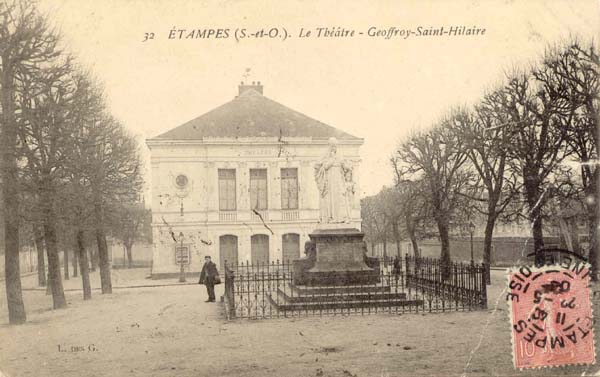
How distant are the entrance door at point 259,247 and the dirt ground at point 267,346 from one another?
1972 centimetres

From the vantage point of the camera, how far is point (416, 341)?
10180 millimetres

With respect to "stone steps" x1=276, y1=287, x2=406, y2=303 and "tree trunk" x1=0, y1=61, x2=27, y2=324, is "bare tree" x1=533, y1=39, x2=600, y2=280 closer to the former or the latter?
"stone steps" x1=276, y1=287, x2=406, y2=303

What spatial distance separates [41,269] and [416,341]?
83.7ft

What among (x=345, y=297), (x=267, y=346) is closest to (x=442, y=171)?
(x=345, y=297)

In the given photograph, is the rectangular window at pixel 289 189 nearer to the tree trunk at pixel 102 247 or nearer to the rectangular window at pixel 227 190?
the rectangular window at pixel 227 190

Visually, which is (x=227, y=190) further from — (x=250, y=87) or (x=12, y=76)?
(x=12, y=76)

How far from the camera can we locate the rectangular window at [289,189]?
35594 millimetres

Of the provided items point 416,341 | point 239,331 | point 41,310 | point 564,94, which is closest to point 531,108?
point 564,94

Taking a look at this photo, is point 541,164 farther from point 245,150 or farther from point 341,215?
point 245,150

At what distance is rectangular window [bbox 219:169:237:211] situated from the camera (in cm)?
3525

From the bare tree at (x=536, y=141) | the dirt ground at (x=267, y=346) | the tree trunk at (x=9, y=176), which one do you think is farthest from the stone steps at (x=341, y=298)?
the tree trunk at (x=9, y=176)

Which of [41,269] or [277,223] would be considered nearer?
[41,269]

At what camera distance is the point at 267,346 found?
1016 cm

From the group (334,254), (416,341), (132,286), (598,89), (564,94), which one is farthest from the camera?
(132,286)
